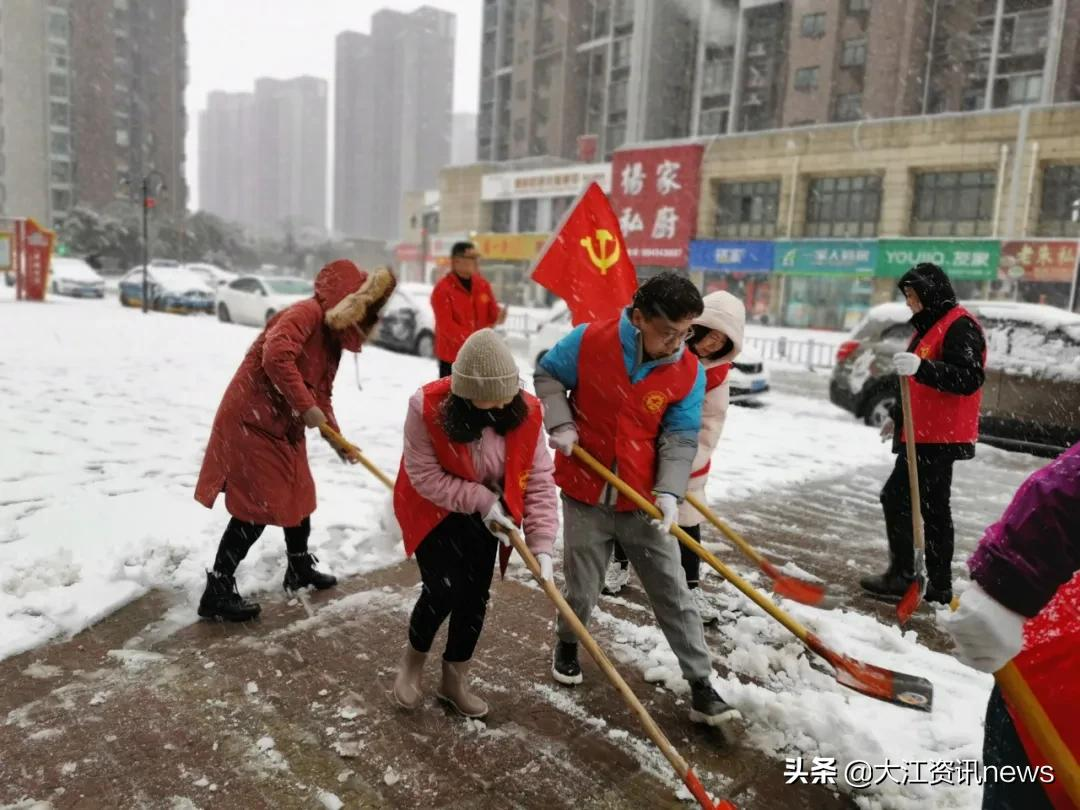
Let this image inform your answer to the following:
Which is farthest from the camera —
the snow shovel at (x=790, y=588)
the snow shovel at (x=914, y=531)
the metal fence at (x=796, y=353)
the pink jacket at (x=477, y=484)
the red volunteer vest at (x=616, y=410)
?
the metal fence at (x=796, y=353)

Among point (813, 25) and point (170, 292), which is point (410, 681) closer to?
point (170, 292)

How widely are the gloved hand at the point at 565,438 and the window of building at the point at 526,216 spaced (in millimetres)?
43601

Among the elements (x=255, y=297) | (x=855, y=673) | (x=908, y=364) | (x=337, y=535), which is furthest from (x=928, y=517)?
(x=255, y=297)

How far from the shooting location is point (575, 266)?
4266mm

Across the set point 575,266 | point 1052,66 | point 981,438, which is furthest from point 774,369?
point 1052,66

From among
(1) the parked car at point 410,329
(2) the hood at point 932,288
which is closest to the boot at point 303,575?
(2) the hood at point 932,288

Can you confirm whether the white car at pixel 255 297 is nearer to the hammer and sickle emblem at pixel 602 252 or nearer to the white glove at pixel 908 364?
the hammer and sickle emblem at pixel 602 252

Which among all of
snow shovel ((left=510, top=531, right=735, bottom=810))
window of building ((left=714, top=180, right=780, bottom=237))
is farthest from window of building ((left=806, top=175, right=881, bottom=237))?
snow shovel ((left=510, top=531, right=735, bottom=810))

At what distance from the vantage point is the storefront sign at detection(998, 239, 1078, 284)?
24938mm

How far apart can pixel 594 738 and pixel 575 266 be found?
238 cm

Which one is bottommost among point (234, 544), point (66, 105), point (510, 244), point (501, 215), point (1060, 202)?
point (234, 544)

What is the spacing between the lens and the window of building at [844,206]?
3047cm

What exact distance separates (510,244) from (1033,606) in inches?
1778

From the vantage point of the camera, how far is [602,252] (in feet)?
14.2
